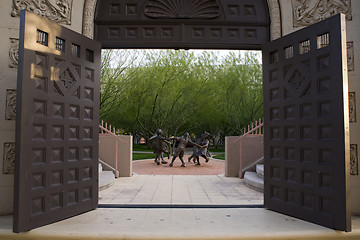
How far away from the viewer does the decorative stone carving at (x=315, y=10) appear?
4.33 m

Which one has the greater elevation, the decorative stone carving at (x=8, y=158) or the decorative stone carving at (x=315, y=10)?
the decorative stone carving at (x=315, y=10)

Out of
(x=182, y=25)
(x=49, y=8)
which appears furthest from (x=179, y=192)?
(x=49, y=8)

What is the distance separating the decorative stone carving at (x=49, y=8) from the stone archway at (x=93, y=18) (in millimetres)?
277

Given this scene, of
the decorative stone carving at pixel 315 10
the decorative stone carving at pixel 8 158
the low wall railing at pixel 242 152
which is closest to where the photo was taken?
the decorative stone carving at pixel 8 158

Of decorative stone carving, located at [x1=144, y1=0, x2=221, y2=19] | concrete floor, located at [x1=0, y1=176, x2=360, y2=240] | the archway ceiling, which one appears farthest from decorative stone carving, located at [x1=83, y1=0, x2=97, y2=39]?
concrete floor, located at [x1=0, y1=176, x2=360, y2=240]

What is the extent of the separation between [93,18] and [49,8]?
0.73 meters

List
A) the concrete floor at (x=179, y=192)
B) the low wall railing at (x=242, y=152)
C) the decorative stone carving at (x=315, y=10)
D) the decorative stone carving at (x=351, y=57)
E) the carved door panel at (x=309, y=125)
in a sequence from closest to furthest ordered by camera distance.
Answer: the carved door panel at (x=309, y=125) → the decorative stone carving at (x=351, y=57) → the decorative stone carving at (x=315, y=10) → the concrete floor at (x=179, y=192) → the low wall railing at (x=242, y=152)

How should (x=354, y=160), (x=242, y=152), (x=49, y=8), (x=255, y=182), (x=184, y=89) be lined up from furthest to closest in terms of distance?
(x=184, y=89), (x=242, y=152), (x=255, y=182), (x=49, y=8), (x=354, y=160)

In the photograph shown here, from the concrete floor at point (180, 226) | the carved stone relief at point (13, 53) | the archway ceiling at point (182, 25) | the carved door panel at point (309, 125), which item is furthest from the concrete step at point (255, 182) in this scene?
the carved stone relief at point (13, 53)

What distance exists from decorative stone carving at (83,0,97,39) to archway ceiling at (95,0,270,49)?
0.15 m

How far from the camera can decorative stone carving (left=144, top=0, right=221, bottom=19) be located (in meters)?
4.80

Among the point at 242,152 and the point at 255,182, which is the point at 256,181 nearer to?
the point at 255,182

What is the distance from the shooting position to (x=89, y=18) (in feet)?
15.1

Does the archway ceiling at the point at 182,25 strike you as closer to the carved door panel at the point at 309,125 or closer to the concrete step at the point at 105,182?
the carved door panel at the point at 309,125
